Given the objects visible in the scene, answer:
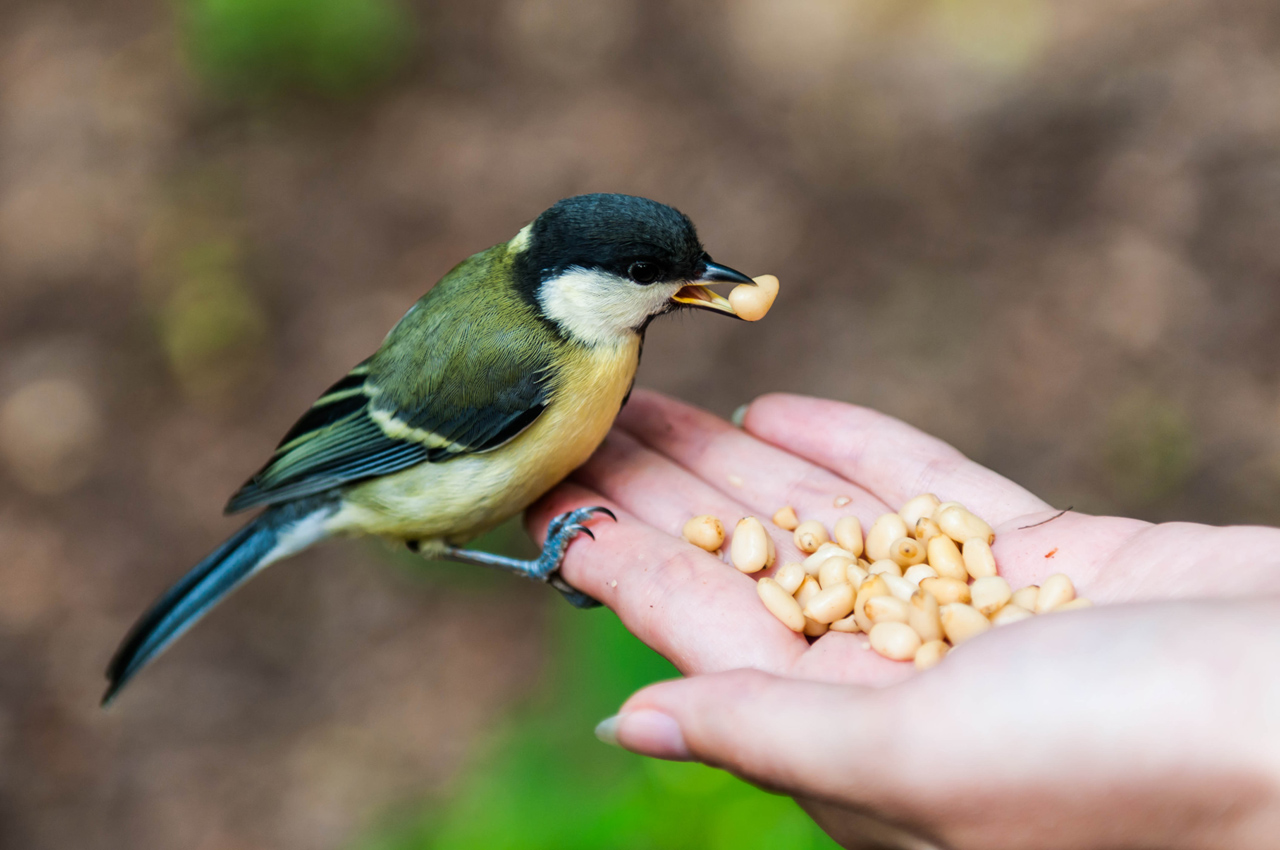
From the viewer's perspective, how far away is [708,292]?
2504 millimetres

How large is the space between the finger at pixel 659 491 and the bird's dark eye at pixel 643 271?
626mm

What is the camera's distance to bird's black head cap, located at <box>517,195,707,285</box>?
90.8 inches

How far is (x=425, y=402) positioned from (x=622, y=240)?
716mm

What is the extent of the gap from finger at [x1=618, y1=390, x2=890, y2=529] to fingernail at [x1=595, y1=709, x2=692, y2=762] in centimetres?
106

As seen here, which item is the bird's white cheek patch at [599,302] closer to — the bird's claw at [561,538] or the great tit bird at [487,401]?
the great tit bird at [487,401]

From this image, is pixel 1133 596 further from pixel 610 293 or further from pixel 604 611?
pixel 604 611

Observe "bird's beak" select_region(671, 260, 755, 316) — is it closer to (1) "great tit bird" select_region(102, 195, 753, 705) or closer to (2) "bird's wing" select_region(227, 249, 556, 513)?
(1) "great tit bird" select_region(102, 195, 753, 705)

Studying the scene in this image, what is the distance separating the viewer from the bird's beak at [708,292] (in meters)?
2.41

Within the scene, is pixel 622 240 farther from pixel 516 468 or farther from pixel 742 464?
pixel 742 464

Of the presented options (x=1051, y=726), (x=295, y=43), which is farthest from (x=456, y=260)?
(x=1051, y=726)

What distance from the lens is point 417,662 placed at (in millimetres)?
3822

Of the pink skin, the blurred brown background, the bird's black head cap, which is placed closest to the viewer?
the pink skin

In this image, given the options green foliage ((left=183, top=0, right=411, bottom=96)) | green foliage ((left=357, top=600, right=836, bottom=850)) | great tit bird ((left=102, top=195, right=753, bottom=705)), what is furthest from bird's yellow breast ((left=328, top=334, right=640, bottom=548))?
green foliage ((left=183, top=0, right=411, bottom=96))

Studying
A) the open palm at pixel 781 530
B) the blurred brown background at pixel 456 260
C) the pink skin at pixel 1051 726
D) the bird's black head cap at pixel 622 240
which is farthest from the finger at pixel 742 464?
the blurred brown background at pixel 456 260
